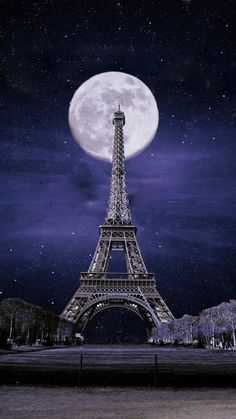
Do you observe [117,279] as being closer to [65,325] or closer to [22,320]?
[65,325]

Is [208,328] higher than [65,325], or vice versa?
[65,325]

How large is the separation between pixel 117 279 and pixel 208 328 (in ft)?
69.0

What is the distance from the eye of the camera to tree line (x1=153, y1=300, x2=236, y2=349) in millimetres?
61812

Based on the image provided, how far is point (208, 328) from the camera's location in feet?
224

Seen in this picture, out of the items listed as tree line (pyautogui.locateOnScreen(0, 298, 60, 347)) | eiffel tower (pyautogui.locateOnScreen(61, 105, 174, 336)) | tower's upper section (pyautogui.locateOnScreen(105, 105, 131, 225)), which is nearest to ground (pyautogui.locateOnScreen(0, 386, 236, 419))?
tree line (pyautogui.locateOnScreen(0, 298, 60, 347))

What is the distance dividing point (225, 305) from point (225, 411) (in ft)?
204

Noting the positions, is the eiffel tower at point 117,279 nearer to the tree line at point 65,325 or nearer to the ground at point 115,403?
the tree line at point 65,325

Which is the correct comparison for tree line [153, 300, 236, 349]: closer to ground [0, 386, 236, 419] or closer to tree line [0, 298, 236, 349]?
tree line [0, 298, 236, 349]

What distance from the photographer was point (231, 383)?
1339 centimetres

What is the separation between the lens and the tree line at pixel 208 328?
61.8 metres

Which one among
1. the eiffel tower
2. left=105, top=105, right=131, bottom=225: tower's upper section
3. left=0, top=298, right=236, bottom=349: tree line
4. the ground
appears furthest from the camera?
left=105, top=105, right=131, bottom=225: tower's upper section

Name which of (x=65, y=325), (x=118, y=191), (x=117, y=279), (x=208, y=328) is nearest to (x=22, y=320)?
(x=65, y=325)

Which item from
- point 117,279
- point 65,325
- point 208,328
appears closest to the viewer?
point 208,328

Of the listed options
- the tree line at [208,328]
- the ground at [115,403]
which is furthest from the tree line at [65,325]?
the ground at [115,403]
